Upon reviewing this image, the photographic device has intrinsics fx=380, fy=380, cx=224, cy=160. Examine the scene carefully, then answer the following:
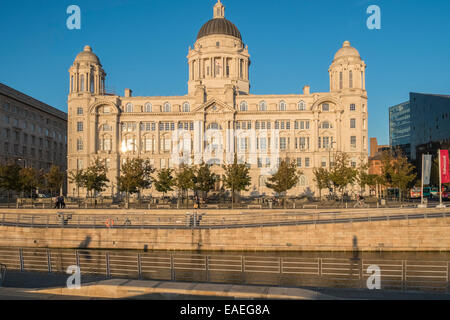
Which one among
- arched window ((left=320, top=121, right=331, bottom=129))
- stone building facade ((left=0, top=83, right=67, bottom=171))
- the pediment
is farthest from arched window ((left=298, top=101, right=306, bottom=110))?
stone building facade ((left=0, top=83, right=67, bottom=171))

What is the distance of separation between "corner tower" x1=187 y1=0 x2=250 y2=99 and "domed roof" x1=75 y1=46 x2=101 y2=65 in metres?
22.5

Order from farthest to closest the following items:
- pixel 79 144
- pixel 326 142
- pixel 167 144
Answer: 1. pixel 79 144
2. pixel 167 144
3. pixel 326 142

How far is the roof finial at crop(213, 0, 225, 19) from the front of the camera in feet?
336

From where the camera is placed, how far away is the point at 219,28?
311ft

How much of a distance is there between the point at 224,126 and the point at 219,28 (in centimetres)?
3098

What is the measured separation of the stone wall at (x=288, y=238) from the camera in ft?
106

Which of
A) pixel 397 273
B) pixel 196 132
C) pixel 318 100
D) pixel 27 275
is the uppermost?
pixel 318 100

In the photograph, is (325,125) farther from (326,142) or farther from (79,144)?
(79,144)

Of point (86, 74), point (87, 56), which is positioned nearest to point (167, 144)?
point (86, 74)

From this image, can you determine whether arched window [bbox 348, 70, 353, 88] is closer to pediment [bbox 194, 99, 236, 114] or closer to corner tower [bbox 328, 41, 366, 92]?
corner tower [bbox 328, 41, 366, 92]

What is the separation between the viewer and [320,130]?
77.6m

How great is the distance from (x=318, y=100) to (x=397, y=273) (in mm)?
56292

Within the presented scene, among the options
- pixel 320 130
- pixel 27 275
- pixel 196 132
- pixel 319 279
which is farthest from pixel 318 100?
pixel 27 275
